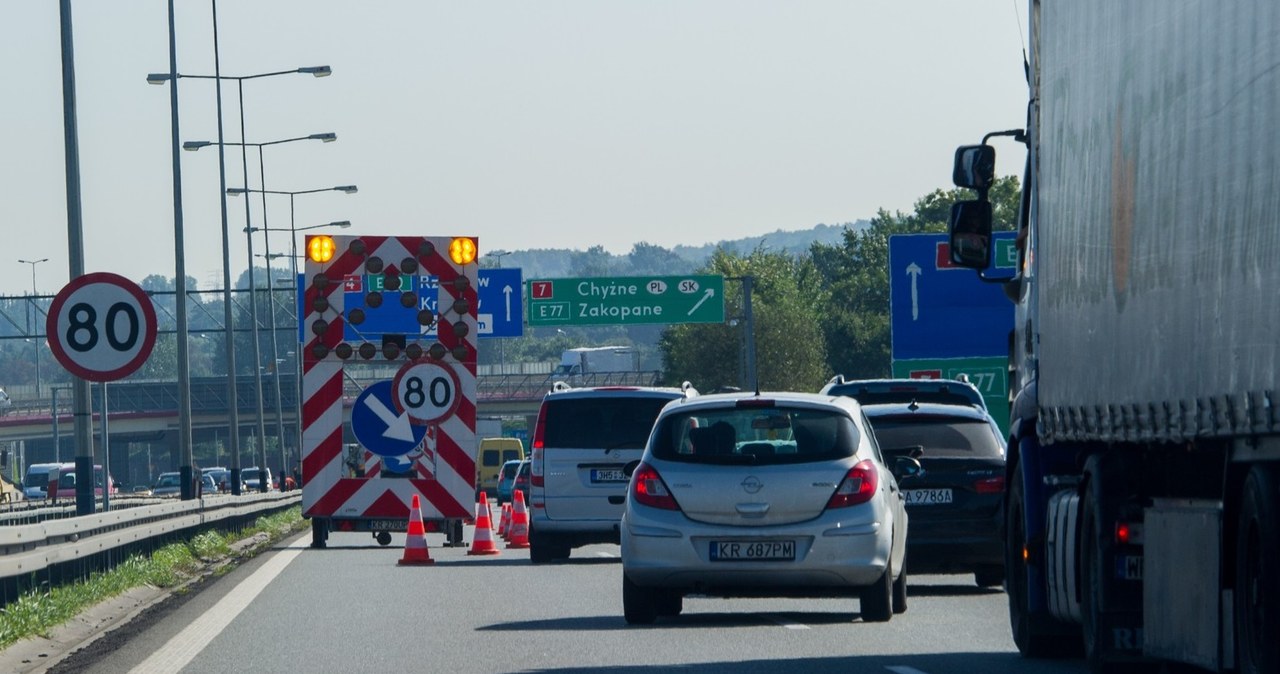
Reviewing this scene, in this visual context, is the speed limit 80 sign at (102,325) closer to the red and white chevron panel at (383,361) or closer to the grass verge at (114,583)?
the grass verge at (114,583)

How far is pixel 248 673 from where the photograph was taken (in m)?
12.3

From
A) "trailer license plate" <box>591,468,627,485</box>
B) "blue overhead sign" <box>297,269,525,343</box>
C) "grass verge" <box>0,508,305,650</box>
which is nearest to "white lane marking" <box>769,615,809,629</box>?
"grass verge" <box>0,508,305,650</box>

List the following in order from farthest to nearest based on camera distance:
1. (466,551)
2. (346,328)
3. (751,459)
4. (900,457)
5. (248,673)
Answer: (466,551) → (346,328) → (900,457) → (751,459) → (248,673)

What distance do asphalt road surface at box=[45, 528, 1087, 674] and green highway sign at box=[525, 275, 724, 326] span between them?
4278 centimetres

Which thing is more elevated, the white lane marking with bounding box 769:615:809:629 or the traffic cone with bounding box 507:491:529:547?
the white lane marking with bounding box 769:615:809:629

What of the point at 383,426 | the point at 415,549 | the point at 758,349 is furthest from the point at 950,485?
the point at 758,349

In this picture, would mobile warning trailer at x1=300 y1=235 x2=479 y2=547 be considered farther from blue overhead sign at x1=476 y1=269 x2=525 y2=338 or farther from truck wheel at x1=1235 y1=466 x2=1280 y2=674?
blue overhead sign at x1=476 y1=269 x2=525 y2=338

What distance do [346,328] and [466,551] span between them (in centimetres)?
334

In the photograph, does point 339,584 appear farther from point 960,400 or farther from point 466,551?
point 466,551

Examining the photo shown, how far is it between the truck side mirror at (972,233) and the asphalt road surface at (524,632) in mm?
2125

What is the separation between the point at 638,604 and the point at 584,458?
29.6 ft

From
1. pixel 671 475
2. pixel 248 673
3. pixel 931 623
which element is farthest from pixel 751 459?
pixel 248 673

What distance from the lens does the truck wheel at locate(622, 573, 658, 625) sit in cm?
1534

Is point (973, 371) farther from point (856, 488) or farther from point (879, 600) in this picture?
point (856, 488)
